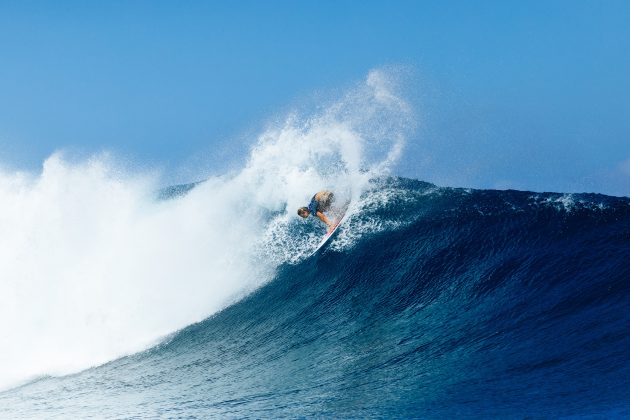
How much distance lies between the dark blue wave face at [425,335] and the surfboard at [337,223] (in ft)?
1.35

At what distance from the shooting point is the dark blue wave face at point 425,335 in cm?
504

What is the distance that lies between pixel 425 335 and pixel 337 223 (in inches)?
202

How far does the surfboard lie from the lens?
11.2 metres

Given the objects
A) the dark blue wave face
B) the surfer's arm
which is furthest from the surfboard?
the dark blue wave face

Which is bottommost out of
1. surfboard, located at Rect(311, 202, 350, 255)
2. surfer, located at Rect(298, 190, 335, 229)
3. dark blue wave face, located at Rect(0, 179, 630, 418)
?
dark blue wave face, located at Rect(0, 179, 630, 418)

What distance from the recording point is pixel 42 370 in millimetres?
8438

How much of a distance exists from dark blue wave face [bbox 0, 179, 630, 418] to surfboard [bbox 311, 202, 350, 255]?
41cm

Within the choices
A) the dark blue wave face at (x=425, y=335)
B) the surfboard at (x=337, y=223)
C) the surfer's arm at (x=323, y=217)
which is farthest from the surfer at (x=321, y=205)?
the dark blue wave face at (x=425, y=335)

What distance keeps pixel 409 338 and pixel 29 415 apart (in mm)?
5124

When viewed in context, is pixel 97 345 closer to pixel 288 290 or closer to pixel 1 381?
pixel 1 381

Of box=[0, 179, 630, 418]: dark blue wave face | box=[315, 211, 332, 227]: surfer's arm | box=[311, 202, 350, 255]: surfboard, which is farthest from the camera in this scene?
box=[315, 211, 332, 227]: surfer's arm

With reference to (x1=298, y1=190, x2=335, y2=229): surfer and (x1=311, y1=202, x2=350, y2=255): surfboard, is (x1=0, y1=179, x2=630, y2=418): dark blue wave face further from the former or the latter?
(x1=298, y1=190, x2=335, y2=229): surfer

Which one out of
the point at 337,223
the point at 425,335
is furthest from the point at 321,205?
the point at 425,335

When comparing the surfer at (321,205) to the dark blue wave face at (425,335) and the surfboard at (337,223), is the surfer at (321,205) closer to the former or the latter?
the surfboard at (337,223)
